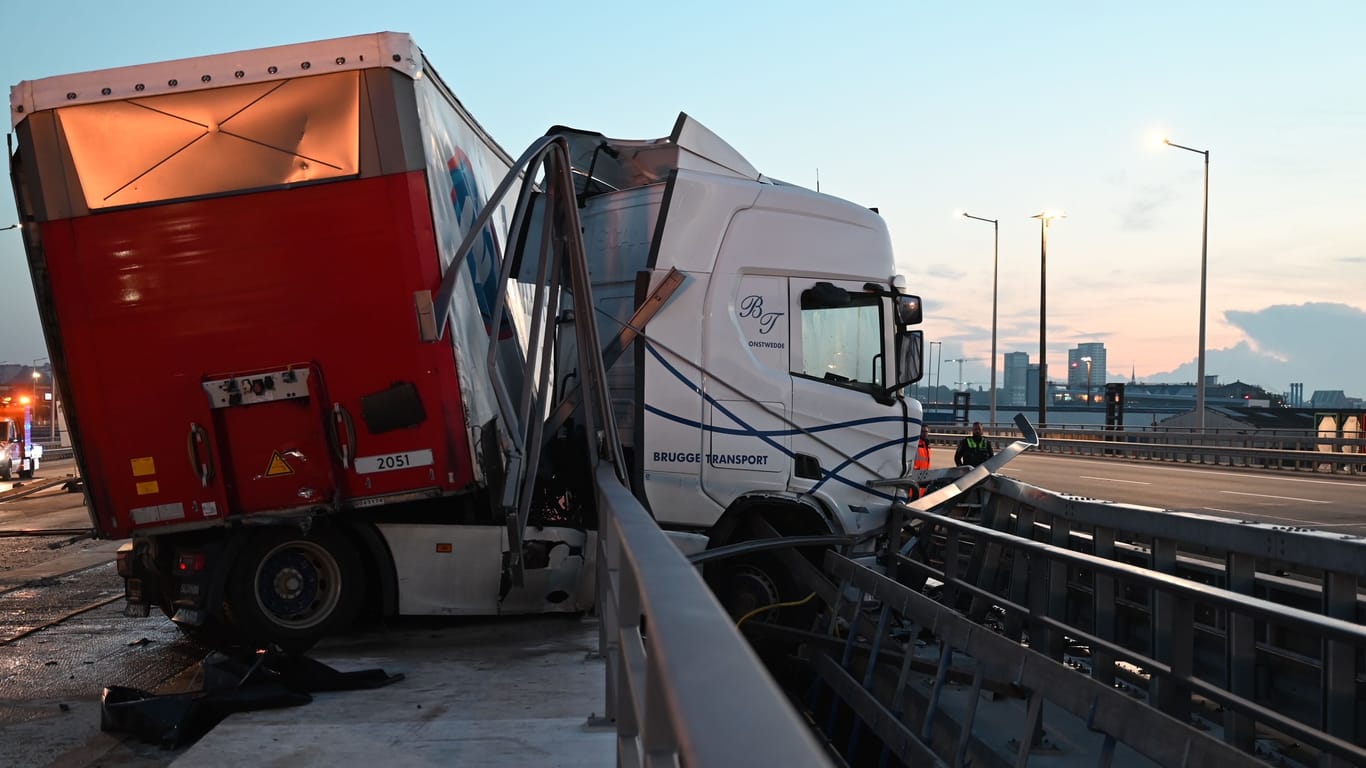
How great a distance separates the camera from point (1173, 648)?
4.75m

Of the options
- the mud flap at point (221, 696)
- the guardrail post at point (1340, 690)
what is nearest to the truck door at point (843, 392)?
the mud flap at point (221, 696)

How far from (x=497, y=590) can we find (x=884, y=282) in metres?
3.66

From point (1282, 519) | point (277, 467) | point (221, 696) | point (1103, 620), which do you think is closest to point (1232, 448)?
point (1282, 519)

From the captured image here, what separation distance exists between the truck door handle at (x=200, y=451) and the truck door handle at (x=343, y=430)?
28.5 inches

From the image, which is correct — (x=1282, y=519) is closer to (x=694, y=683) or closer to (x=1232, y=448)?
(x=1232, y=448)

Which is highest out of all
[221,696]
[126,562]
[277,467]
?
[277,467]

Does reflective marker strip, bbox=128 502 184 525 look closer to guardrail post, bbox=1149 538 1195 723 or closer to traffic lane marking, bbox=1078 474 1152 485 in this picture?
guardrail post, bbox=1149 538 1195 723

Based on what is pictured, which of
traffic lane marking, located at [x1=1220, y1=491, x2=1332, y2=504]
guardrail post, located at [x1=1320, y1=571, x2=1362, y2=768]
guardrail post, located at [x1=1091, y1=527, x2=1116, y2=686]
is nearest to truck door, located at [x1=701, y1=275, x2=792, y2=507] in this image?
guardrail post, located at [x1=1091, y1=527, x2=1116, y2=686]

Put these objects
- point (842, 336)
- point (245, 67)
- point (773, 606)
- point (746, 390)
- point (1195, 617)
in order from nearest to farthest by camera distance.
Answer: point (1195, 617), point (245, 67), point (773, 606), point (746, 390), point (842, 336)

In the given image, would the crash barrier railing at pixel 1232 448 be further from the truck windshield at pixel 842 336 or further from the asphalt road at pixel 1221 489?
the truck windshield at pixel 842 336

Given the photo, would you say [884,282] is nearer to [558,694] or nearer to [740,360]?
[740,360]

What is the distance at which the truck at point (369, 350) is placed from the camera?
284 inches

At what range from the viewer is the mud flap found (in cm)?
590

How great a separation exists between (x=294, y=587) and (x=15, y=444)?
2913 cm
